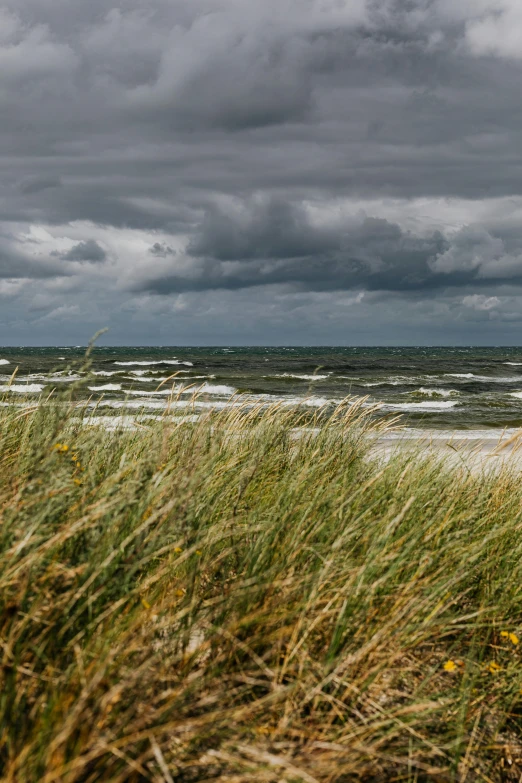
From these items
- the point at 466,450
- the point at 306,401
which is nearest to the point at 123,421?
the point at 306,401

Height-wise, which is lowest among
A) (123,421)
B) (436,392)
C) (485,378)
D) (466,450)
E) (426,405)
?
(426,405)

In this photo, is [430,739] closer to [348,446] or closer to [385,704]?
[385,704]

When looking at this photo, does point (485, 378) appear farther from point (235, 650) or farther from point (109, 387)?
point (235, 650)

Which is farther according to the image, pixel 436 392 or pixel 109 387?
pixel 109 387

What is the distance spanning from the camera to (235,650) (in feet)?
7.55

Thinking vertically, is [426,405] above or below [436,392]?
below

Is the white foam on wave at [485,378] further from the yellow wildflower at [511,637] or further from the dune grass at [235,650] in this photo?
the dune grass at [235,650]

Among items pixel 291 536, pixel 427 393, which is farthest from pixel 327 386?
pixel 291 536

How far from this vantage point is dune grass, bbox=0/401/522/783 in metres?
1.83

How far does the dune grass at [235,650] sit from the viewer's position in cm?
183

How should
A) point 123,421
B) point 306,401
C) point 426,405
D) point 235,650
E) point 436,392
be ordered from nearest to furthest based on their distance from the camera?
point 235,650 < point 123,421 < point 306,401 < point 426,405 < point 436,392

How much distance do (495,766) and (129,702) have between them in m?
1.49

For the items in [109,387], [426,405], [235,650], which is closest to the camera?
[235,650]

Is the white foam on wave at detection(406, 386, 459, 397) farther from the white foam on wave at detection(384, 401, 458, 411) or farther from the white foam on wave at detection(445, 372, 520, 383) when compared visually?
the white foam on wave at detection(445, 372, 520, 383)
